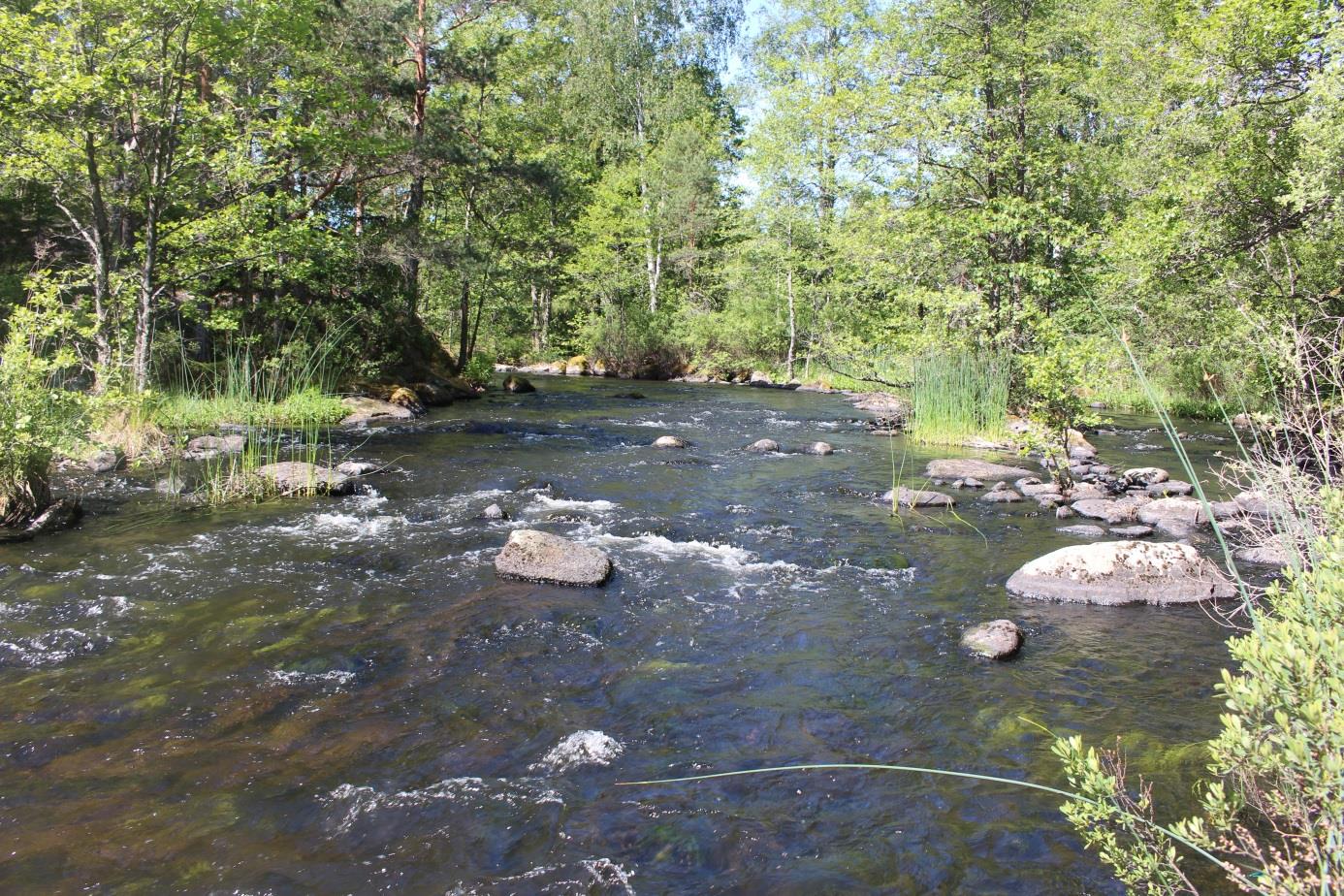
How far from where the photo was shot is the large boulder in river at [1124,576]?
703 centimetres

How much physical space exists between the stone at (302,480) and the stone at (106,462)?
2456 mm

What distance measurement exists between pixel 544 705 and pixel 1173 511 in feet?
28.3

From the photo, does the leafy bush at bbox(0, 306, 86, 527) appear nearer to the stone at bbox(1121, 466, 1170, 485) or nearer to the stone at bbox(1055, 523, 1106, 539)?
the stone at bbox(1055, 523, 1106, 539)

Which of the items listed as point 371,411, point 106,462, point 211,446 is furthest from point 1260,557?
point 371,411

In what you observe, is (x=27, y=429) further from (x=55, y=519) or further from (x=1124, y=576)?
(x=1124, y=576)

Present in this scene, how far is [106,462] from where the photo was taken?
36.5 ft

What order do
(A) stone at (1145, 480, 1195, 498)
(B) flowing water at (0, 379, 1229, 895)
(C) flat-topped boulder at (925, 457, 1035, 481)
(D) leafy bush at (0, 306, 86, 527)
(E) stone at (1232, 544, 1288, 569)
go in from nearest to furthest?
1. (B) flowing water at (0, 379, 1229, 895)
2. (D) leafy bush at (0, 306, 86, 527)
3. (E) stone at (1232, 544, 1288, 569)
4. (A) stone at (1145, 480, 1195, 498)
5. (C) flat-topped boulder at (925, 457, 1035, 481)

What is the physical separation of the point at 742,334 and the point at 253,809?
104ft

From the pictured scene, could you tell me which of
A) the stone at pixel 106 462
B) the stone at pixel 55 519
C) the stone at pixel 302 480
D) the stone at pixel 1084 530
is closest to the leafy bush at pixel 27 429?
the stone at pixel 55 519

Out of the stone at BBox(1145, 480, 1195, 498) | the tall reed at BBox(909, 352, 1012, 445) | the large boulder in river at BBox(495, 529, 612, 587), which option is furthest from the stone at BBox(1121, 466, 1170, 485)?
the large boulder in river at BBox(495, 529, 612, 587)

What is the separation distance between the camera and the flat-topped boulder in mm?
12516

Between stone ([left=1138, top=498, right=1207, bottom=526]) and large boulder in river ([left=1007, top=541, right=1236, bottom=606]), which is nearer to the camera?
large boulder in river ([left=1007, top=541, right=1236, bottom=606])

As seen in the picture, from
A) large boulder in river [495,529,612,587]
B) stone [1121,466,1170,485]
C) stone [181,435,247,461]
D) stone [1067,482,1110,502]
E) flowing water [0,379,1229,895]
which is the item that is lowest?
flowing water [0,379,1229,895]

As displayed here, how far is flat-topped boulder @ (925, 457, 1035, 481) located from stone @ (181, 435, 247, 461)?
10.6 metres
